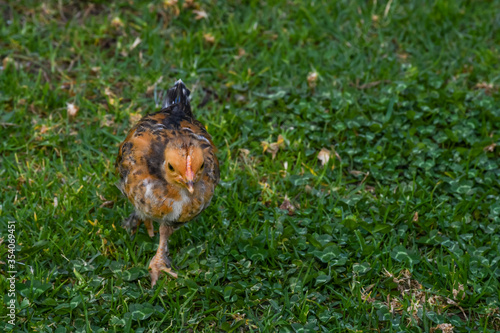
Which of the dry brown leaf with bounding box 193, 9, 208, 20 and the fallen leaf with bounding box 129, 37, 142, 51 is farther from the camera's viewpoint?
the dry brown leaf with bounding box 193, 9, 208, 20

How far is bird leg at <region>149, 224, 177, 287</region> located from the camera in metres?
4.36

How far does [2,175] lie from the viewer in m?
5.13

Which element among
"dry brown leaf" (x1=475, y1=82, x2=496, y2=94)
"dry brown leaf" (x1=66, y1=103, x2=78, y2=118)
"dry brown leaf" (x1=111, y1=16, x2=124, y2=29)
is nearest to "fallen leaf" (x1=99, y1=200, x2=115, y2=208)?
"dry brown leaf" (x1=66, y1=103, x2=78, y2=118)

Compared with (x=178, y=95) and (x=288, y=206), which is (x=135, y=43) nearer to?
(x=178, y=95)

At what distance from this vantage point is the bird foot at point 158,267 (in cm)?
434

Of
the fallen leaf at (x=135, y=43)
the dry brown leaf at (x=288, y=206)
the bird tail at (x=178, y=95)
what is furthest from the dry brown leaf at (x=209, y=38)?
the dry brown leaf at (x=288, y=206)

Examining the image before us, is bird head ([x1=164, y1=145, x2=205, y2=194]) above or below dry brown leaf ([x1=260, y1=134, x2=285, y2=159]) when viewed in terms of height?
above

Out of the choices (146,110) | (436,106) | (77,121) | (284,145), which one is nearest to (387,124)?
(436,106)

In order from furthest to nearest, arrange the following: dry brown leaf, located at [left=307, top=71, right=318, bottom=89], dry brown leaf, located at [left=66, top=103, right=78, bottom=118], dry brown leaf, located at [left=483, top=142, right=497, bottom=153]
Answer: dry brown leaf, located at [left=307, top=71, right=318, bottom=89] < dry brown leaf, located at [left=66, top=103, right=78, bottom=118] < dry brown leaf, located at [left=483, top=142, right=497, bottom=153]

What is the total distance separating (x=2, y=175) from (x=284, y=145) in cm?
258

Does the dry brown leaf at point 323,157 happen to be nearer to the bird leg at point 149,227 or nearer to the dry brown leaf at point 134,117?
the bird leg at point 149,227

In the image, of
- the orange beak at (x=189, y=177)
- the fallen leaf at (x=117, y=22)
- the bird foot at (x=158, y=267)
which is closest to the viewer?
the orange beak at (x=189, y=177)

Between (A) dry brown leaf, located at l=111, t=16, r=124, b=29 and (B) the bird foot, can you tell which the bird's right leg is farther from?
(A) dry brown leaf, located at l=111, t=16, r=124, b=29

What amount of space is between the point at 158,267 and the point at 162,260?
0.07m
